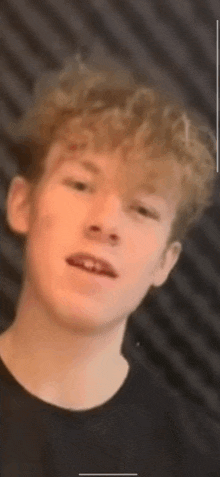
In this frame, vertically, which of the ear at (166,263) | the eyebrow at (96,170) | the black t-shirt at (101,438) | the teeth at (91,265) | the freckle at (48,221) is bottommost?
the black t-shirt at (101,438)

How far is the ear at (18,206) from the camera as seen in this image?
13.1 inches

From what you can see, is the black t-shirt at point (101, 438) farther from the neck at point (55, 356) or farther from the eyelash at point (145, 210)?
the eyelash at point (145, 210)

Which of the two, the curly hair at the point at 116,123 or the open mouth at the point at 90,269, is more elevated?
the curly hair at the point at 116,123

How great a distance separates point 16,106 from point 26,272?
0.37 ft

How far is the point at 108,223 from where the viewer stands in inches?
12.2

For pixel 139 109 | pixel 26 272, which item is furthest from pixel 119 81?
pixel 26 272

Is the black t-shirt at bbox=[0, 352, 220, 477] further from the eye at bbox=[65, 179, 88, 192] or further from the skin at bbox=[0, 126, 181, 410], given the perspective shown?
the eye at bbox=[65, 179, 88, 192]

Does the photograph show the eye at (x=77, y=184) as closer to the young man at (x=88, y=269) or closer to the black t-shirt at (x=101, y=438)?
the young man at (x=88, y=269)

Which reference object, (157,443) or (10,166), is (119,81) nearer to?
(10,166)

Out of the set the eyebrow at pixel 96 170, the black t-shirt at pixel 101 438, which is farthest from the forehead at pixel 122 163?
the black t-shirt at pixel 101 438

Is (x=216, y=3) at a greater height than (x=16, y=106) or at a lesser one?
greater

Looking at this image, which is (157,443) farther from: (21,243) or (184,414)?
(21,243)

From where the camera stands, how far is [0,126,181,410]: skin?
0.31m

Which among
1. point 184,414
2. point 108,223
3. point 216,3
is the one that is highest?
point 216,3
